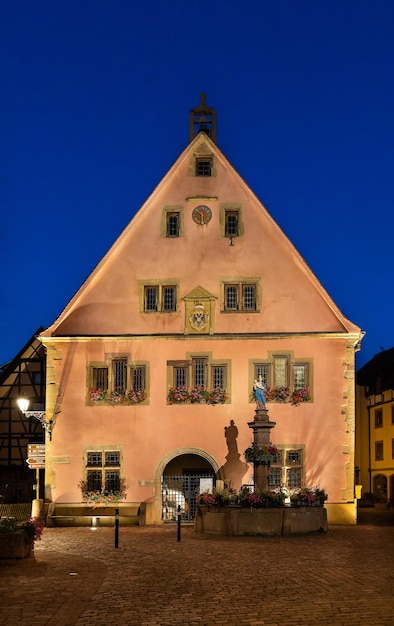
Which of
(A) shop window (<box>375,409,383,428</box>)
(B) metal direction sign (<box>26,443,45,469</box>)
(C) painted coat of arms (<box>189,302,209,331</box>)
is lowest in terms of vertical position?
(B) metal direction sign (<box>26,443,45,469</box>)

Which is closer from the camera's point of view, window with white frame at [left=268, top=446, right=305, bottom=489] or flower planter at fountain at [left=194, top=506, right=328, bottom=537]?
flower planter at fountain at [left=194, top=506, right=328, bottom=537]

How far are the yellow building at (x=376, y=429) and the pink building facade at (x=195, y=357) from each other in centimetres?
2199

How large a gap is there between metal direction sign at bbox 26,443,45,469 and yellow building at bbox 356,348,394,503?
25890 mm

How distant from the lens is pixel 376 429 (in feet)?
160

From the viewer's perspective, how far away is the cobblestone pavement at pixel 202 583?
9117 millimetres

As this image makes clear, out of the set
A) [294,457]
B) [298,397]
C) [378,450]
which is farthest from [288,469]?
[378,450]

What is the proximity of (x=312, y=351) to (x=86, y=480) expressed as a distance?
328 inches

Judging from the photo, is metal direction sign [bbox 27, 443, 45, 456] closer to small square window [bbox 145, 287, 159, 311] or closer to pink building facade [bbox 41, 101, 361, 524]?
pink building facade [bbox 41, 101, 361, 524]

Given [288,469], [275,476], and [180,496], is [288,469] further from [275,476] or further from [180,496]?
[180,496]

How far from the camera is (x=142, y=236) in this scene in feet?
86.6

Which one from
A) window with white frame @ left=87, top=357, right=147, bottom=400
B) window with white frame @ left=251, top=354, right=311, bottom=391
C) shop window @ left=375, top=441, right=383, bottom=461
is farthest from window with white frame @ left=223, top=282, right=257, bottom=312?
shop window @ left=375, top=441, right=383, bottom=461

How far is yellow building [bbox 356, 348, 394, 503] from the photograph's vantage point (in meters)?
46.4

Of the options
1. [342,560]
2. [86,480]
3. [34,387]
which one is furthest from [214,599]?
[34,387]

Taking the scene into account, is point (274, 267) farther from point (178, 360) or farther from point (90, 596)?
point (90, 596)
